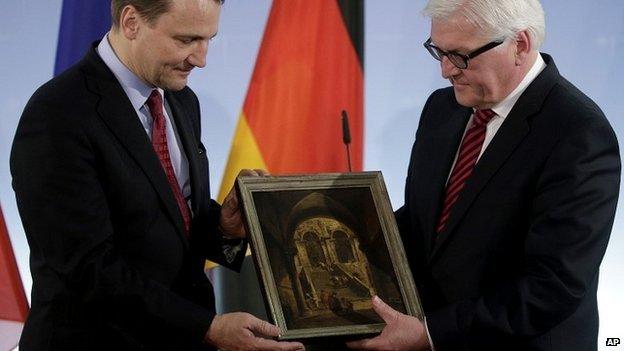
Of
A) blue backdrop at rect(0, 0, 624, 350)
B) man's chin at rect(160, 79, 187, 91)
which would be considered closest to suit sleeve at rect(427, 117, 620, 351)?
man's chin at rect(160, 79, 187, 91)

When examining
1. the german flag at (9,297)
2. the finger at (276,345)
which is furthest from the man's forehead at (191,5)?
the german flag at (9,297)

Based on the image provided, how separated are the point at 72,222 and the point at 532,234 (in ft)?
3.26

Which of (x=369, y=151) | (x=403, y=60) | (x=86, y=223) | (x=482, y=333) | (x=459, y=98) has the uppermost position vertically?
(x=403, y=60)

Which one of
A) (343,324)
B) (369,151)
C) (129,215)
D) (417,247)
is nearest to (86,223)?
(129,215)

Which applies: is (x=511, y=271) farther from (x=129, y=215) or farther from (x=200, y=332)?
(x=129, y=215)

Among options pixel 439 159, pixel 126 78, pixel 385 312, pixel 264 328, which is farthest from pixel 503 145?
pixel 126 78

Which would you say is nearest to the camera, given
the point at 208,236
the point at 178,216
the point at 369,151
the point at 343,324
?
the point at 343,324

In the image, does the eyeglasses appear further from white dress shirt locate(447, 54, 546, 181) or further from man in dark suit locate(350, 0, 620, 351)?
white dress shirt locate(447, 54, 546, 181)

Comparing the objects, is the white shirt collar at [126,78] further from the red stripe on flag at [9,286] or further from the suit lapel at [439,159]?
the red stripe on flag at [9,286]

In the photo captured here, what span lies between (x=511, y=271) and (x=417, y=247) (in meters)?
0.28

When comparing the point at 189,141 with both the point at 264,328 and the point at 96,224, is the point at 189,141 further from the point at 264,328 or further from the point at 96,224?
the point at 264,328

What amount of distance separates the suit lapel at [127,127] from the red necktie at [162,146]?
0.18 ft

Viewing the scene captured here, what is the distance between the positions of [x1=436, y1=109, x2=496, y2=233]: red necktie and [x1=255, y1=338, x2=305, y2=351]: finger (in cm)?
44

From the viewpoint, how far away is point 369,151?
148 inches
